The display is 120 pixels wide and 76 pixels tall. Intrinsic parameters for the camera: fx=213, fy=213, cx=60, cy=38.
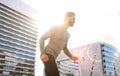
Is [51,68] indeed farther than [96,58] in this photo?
No

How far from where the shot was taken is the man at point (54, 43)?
3205 millimetres

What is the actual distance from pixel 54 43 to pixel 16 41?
13682 cm

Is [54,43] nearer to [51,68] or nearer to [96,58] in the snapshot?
[51,68]

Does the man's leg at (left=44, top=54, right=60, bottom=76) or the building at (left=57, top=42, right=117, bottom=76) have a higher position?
the building at (left=57, top=42, right=117, bottom=76)

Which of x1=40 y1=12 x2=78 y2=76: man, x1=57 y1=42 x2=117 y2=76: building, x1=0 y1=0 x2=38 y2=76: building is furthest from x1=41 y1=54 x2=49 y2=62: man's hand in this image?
A: x1=0 y1=0 x2=38 y2=76: building

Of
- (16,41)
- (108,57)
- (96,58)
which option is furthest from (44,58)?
(108,57)

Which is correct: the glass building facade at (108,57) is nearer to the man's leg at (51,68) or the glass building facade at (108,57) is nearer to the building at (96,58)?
the building at (96,58)

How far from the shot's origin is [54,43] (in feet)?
11.8

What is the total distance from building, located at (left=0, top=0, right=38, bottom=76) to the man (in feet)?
398

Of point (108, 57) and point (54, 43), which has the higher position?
point (108, 57)

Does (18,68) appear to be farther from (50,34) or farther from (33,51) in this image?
(50,34)

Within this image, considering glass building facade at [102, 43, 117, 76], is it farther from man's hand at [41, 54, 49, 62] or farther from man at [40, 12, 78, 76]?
man's hand at [41, 54, 49, 62]

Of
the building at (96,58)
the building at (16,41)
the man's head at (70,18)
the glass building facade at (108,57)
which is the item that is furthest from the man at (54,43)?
the glass building facade at (108,57)

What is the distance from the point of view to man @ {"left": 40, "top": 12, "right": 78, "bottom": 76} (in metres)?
3.21
